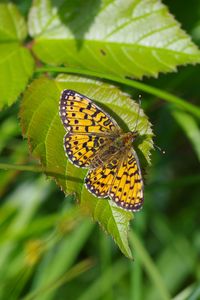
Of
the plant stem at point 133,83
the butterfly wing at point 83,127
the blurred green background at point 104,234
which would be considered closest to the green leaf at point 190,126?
the blurred green background at point 104,234

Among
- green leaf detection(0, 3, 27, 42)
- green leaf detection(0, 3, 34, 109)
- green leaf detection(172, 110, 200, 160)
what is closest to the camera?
green leaf detection(0, 3, 34, 109)

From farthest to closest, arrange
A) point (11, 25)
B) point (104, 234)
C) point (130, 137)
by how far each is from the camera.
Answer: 1. point (104, 234)
2. point (11, 25)
3. point (130, 137)

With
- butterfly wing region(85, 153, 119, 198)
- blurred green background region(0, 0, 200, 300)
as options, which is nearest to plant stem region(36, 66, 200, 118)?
butterfly wing region(85, 153, 119, 198)

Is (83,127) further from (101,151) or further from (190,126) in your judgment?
(190,126)

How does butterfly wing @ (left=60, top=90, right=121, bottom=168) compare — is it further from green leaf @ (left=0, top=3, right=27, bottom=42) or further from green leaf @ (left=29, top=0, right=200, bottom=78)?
green leaf @ (left=0, top=3, right=27, bottom=42)

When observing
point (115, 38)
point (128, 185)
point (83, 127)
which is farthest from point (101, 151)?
point (115, 38)
